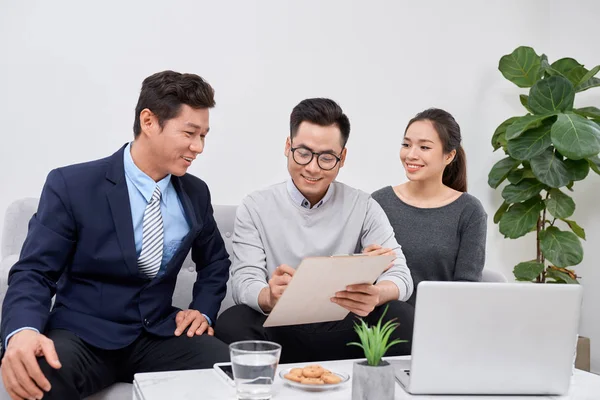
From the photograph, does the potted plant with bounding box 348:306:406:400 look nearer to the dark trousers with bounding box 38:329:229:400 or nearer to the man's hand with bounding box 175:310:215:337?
the dark trousers with bounding box 38:329:229:400

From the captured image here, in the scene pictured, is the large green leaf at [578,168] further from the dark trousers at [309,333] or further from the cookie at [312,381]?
the cookie at [312,381]

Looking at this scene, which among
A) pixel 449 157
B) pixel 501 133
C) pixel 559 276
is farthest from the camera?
pixel 501 133

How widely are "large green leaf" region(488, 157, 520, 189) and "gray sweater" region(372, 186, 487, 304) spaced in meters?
1.01

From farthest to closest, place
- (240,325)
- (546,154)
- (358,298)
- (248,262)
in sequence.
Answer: (546,154), (248,262), (240,325), (358,298)

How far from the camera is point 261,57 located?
3.22 m

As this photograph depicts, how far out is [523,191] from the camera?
11.6 feet

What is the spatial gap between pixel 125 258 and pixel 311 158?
689mm

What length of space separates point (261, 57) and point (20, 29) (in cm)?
111

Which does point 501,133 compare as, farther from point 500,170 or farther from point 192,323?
point 192,323

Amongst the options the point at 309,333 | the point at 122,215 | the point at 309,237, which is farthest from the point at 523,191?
the point at 122,215

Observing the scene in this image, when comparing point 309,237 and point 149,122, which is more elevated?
point 149,122

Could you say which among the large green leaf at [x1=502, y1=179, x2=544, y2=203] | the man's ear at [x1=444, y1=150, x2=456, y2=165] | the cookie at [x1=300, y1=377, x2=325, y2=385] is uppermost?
the man's ear at [x1=444, y1=150, x2=456, y2=165]

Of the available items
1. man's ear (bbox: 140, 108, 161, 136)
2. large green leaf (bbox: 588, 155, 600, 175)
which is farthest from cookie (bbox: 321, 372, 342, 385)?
large green leaf (bbox: 588, 155, 600, 175)

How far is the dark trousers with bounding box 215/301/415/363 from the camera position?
1.95 meters
